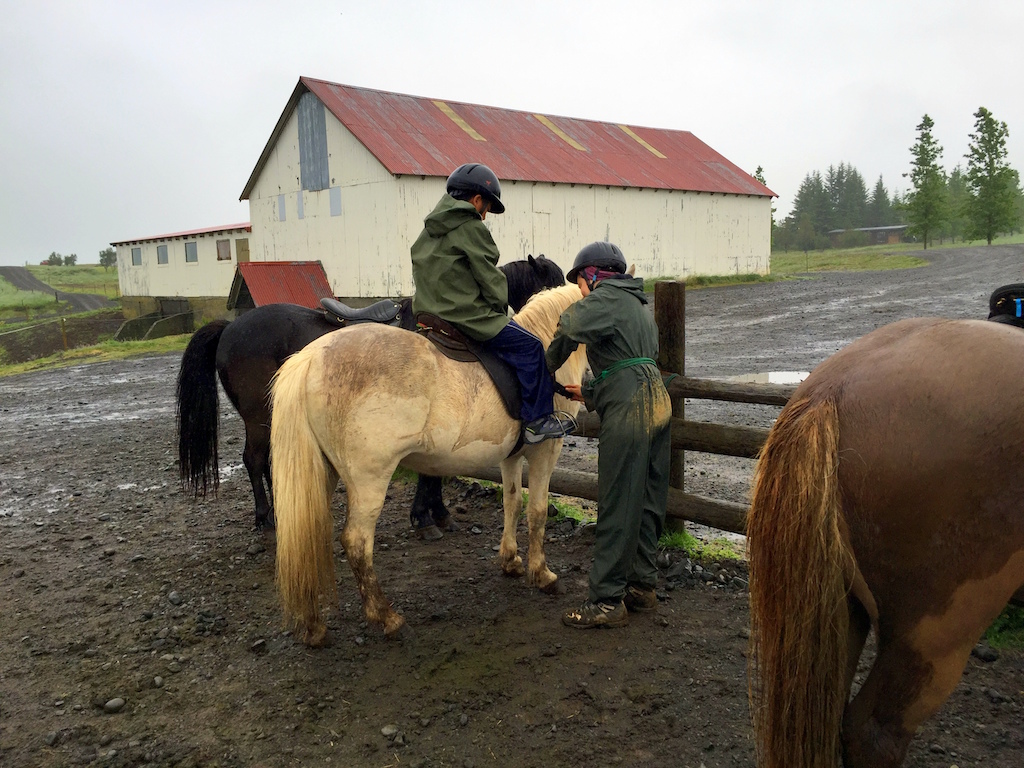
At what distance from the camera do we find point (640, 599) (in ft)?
14.2

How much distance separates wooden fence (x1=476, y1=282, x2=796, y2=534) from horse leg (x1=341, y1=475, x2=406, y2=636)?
2.13 metres

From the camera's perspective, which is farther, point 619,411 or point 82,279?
point 82,279

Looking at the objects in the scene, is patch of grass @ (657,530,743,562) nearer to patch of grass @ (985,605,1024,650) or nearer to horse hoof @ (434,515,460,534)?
patch of grass @ (985,605,1024,650)

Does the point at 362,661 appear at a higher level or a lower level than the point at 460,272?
lower

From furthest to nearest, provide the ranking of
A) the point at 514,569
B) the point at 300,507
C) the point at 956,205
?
the point at 956,205
the point at 514,569
the point at 300,507

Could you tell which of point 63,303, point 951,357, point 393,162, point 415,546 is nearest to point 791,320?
point 393,162

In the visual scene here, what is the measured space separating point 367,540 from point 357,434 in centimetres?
64

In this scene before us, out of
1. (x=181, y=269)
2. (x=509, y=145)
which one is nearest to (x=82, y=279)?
(x=181, y=269)

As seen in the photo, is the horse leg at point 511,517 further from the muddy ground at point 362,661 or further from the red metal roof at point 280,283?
the red metal roof at point 280,283

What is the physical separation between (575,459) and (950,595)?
552cm

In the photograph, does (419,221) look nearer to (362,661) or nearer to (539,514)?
(539,514)

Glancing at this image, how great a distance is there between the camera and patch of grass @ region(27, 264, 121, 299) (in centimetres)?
5627

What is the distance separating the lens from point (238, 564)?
5.35 metres

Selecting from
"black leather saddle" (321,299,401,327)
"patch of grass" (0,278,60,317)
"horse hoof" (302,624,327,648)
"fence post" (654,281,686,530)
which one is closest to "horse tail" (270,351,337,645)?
"horse hoof" (302,624,327,648)
